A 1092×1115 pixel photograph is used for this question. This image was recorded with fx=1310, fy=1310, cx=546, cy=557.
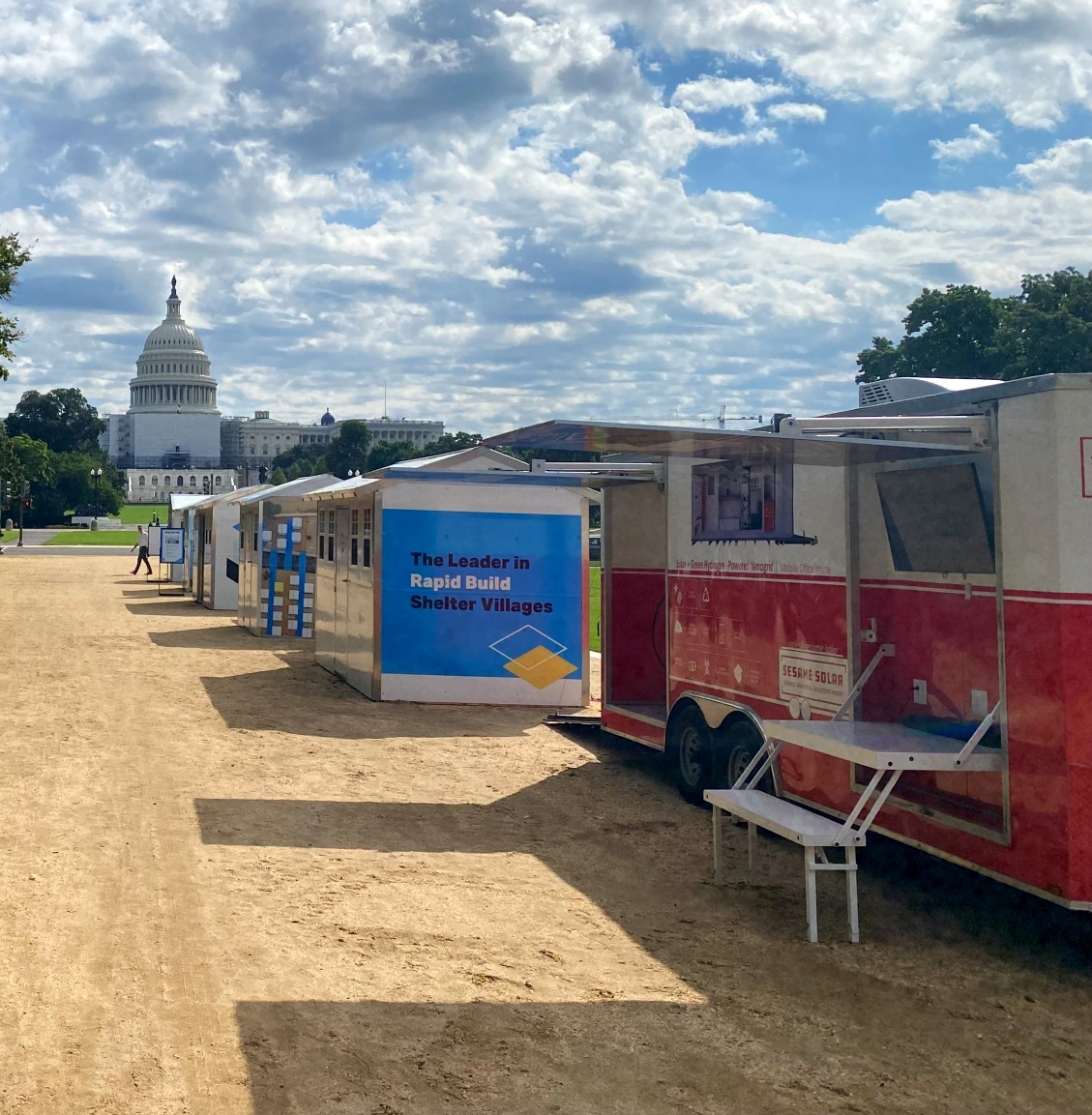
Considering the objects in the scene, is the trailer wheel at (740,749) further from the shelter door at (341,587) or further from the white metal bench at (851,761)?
the shelter door at (341,587)

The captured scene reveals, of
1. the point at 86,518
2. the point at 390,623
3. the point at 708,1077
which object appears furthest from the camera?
the point at 86,518

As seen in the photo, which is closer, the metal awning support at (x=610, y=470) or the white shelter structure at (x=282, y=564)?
the metal awning support at (x=610, y=470)

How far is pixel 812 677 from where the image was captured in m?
8.02

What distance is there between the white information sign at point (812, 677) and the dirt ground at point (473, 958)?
1.05 metres

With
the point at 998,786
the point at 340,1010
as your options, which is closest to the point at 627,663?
the point at 998,786

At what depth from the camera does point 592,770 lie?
11141 mm

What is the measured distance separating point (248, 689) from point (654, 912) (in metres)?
9.71

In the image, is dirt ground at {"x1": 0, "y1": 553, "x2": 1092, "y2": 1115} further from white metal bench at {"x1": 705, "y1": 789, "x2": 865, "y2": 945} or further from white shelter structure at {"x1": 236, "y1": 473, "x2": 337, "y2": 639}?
white shelter structure at {"x1": 236, "y1": 473, "x2": 337, "y2": 639}

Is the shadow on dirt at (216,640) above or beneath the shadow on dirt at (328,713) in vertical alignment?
above

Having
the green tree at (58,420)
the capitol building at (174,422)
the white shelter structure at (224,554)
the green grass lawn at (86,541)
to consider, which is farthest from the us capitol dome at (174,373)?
the white shelter structure at (224,554)

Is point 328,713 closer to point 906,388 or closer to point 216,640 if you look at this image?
point 906,388

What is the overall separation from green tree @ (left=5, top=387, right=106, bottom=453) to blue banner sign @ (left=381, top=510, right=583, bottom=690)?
14142 centimetres

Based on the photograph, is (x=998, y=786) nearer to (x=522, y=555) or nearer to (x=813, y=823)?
(x=813, y=823)

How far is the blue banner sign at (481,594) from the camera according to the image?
574 inches
